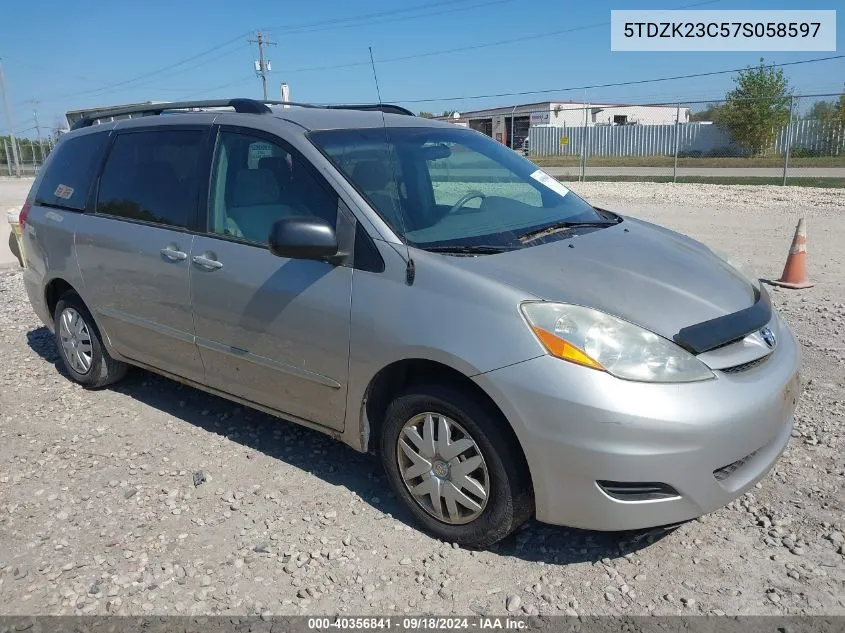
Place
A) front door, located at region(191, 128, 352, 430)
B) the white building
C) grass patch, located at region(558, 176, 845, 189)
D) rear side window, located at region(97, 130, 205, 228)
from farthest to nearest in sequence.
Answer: the white building < grass patch, located at region(558, 176, 845, 189) < rear side window, located at region(97, 130, 205, 228) < front door, located at region(191, 128, 352, 430)

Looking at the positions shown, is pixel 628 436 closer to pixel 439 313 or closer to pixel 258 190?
pixel 439 313

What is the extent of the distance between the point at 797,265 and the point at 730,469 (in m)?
5.35

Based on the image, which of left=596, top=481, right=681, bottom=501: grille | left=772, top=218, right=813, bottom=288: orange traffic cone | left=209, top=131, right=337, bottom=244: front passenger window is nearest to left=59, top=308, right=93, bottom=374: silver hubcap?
left=209, top=131, right=337, bottom=244: front passenger window

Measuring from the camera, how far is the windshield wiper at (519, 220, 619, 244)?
11.1 feet

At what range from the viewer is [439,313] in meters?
2.88

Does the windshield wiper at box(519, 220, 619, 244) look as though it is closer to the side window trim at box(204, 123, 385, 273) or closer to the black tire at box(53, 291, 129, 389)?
the side window trim at box(204, 123, 385, 273)

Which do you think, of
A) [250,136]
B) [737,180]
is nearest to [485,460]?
[250,136]

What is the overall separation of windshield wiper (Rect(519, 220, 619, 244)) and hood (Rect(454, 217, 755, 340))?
0.11 meters

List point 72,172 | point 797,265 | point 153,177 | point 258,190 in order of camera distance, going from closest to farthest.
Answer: point 258,190, point 153,177, point 72,172, point 797,265

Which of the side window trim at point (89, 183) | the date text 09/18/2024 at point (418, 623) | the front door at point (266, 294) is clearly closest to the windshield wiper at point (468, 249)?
the front door at point (266, 294)

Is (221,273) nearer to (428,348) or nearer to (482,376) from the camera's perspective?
(428,348)

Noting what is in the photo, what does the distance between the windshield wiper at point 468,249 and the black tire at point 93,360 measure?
113 inches

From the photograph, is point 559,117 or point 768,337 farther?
point 559,117

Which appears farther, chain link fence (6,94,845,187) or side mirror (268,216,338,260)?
chain link fence (6,94,845,187)
